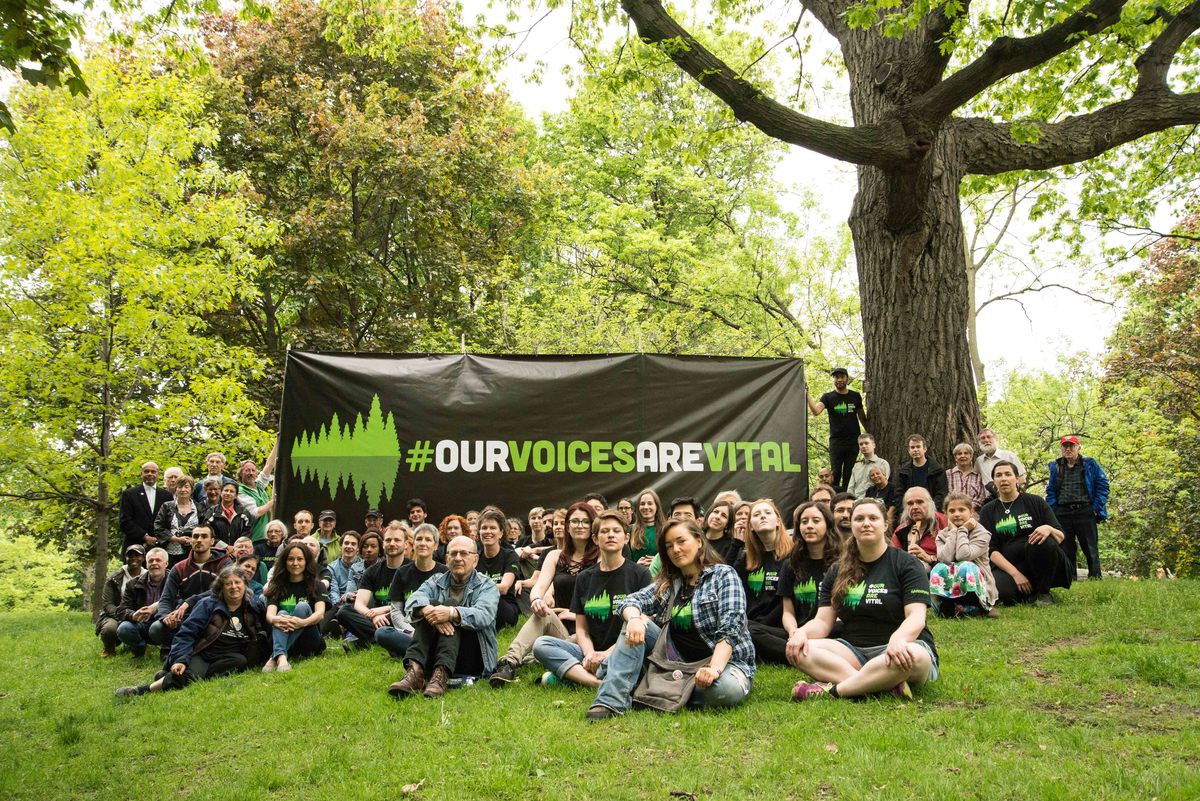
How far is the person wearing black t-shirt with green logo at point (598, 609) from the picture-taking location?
5.80 meters

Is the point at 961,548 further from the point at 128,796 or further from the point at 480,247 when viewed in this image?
the point at 480,247

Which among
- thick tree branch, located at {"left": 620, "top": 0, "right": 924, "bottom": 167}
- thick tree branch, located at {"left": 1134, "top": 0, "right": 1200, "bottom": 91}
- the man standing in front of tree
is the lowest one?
the man standing in front of tree

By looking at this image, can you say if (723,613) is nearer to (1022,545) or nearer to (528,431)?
(1022,545)

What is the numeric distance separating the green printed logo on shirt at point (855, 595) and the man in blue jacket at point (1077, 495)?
4.53 metres

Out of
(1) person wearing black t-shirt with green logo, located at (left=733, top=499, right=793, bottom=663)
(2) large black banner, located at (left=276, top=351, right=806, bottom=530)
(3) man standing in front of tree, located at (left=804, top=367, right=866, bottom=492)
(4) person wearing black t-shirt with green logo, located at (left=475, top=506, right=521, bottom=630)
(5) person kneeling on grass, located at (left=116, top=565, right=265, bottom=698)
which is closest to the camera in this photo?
(1) person wearing black t-shirt with green logo, located at (left=733, top=499, right=793, bottom=663)

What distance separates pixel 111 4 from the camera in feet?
23.3

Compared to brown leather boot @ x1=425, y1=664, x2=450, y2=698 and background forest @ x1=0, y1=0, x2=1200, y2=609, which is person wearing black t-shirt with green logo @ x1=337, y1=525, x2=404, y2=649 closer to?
brown leather boot @ x1=425, y1=664, x2=450, y2=698

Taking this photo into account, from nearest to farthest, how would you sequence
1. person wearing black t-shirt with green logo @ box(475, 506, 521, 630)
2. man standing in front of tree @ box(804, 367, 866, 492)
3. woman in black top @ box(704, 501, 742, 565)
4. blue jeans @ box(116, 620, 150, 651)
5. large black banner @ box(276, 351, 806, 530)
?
woman in black top @ box(704, 501, 742, 565) < person wearing black t-shirt with green logo @ box(475, 506, 521, 630) < blue jeans @ box(116, 620, 150, 651) < man standing in front of tree @ box(804, 367, 866, 492) < large black banner @ box(276, 351, 806, 530)

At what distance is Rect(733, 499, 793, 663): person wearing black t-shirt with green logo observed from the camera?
6.20 metres

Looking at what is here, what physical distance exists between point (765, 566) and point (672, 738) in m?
2.14

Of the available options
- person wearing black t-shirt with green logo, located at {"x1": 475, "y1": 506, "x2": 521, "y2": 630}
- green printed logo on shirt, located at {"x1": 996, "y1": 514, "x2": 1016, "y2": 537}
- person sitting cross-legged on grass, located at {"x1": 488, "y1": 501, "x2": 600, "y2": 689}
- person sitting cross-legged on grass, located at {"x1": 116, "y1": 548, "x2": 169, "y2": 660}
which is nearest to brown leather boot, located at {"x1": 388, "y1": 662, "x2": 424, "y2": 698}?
person sitting cross-legged on grass, located at {"x1": 488, "y1": 501, "x2": 600, "y2": 689}

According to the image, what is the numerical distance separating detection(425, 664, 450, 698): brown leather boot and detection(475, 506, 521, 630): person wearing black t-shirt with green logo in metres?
1.78

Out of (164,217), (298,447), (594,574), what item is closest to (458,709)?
(594,574)

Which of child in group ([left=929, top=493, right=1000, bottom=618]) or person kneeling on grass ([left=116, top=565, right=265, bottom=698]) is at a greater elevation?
child in group ([left=929, top=493, right=1000, bottom=618])
